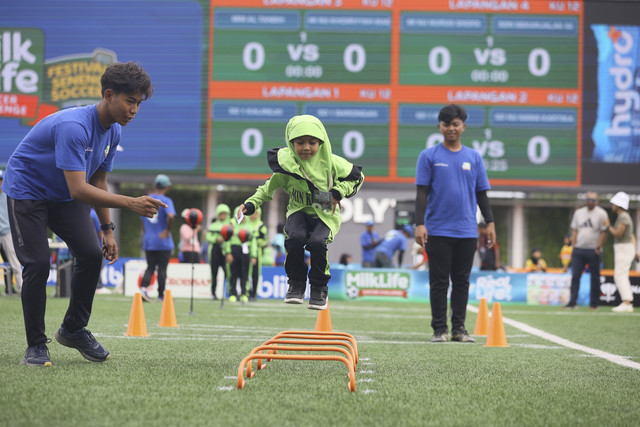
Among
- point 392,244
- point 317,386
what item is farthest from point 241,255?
point 317,386

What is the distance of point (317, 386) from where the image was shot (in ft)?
14.4

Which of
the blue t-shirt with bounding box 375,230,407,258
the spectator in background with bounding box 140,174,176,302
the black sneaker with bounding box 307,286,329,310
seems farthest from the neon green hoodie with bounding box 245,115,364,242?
the blue t-shirt with bounding box 375,230,407,258

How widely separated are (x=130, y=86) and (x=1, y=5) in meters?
18.1

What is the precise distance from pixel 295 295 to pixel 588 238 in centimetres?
1031

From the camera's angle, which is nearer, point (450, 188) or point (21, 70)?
point (450, 188)

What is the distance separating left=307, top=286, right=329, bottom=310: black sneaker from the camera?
215 inches

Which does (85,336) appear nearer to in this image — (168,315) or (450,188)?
(168,315)

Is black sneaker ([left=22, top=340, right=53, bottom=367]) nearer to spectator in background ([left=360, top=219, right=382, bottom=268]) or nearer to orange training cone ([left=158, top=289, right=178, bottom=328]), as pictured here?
orange training cone ([left=158, top=289, right=178, bottom=328])

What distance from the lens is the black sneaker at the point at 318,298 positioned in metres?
5.45

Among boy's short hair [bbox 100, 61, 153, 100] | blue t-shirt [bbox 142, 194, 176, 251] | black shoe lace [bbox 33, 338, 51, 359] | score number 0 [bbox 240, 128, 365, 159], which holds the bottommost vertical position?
black shoe lace [bbox 33, 338, 51, 359]

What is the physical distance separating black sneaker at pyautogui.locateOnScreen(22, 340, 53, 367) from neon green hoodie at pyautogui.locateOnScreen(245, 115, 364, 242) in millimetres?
1657

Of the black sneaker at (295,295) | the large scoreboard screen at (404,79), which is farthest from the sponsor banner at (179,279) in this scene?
the black sneaker at (295,295)

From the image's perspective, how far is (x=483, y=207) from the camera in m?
7.84

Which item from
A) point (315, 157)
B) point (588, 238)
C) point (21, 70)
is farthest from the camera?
point (21, 70)
